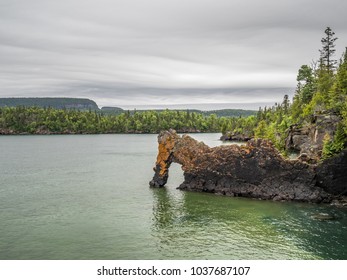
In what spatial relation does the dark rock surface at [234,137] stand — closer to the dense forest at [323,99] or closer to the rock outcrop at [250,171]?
the dense forest at [323,99]

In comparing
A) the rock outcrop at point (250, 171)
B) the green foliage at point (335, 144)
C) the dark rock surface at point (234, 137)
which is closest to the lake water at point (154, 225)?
the rock outcrop at point (250, 171)

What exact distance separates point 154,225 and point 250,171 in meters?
16.8

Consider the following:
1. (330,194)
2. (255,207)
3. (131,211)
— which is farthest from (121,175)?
(330,194)

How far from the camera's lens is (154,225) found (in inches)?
1457

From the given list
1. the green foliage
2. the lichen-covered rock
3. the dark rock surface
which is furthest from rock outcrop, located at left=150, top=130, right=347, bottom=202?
the dark rock surface

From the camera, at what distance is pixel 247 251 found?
29.8 metres

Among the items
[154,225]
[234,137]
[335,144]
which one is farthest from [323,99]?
[234,137]

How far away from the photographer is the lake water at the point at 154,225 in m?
29.7

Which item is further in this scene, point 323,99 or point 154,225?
point 323,99

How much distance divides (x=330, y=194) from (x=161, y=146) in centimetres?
2394

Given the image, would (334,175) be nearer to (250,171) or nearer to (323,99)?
(250,171)

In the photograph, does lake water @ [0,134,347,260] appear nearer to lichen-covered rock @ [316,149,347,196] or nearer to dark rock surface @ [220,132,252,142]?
lichen-covered rock @ [316,149,347,196]

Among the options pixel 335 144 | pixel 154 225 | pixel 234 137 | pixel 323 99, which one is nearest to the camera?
pixel 154 225

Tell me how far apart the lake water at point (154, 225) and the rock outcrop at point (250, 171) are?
2.10 meters
